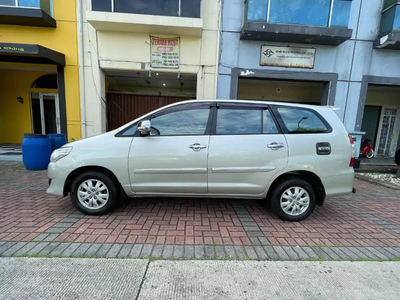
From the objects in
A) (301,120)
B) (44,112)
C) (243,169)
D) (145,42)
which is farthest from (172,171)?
(44,112)

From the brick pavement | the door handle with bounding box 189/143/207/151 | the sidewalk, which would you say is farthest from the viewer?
the door handle with bounding box 189/143/207/151

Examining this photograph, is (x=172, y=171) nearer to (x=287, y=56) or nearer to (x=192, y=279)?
(x=192, y=279)

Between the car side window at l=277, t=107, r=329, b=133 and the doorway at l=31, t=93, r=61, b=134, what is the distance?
1043 centimetres

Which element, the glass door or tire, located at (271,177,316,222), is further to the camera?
the glass door

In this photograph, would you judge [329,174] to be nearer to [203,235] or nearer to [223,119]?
[223,119]

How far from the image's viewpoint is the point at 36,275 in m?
1.98

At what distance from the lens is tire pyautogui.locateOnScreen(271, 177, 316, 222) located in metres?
3.16

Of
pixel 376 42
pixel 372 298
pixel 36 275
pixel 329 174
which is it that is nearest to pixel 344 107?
pixel 376 42

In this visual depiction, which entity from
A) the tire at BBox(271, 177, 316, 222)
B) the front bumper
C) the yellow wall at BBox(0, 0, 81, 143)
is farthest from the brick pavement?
the yellow wall at BBox(0, 0, 81, 143)

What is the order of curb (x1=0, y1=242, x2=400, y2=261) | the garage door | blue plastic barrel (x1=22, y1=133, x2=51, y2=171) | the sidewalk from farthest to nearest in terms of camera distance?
1. the garage door
2. blue plastic barrel (x1=22, y1=133, x2=51, y2=171)
3. curb (x1=0, y1=242, x2=400, y2=261)
4. the sidewalk

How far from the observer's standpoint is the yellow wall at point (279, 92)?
10.3 meters

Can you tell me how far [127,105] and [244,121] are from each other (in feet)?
23.2

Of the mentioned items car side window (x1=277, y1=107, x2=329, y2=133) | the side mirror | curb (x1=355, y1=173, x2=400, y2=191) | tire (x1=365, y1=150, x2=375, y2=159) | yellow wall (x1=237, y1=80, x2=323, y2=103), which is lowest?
curb (x1=355, y1=173, x2=400, y2=191)

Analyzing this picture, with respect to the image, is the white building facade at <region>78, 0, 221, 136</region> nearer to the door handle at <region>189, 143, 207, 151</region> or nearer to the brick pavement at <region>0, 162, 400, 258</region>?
the brick pavement at <region>0, 162, 400, 258</region>
